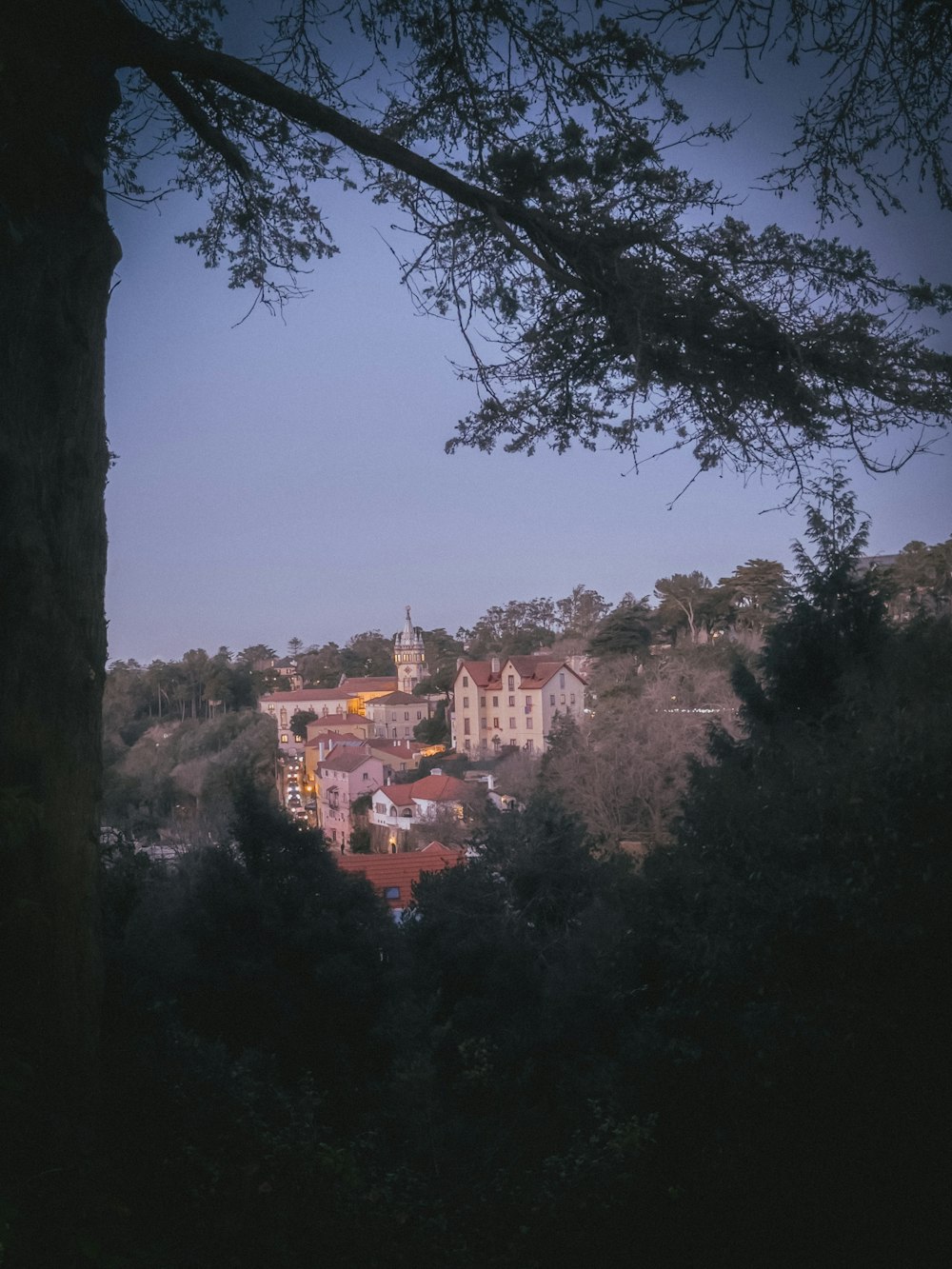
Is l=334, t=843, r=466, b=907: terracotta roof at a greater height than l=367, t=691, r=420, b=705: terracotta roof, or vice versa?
l=367, t=691, r=420, b=705: terracotta roof

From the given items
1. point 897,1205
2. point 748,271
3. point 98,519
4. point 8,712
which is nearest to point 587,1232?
point 897,1205

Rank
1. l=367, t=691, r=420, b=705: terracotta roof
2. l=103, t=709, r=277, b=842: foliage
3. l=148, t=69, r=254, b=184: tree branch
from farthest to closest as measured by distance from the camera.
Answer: l=367, t=691, r=420, b=705: terracotta roof, l=103, t=709, r=277, b=842: foliage, l=148, t=69, r=254, b=184: tree branch

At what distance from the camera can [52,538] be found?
2834mm

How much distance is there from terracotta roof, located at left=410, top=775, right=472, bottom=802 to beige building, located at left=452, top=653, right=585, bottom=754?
109 inches

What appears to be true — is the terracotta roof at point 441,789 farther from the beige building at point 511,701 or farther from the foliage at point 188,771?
the foliage at point 188,771

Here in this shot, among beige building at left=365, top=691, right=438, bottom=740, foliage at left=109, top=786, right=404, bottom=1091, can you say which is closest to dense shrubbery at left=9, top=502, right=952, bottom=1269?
foliage at left=109, top=786, right=404, bottom=1091

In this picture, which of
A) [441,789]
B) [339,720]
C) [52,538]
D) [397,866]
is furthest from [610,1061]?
[339,720]

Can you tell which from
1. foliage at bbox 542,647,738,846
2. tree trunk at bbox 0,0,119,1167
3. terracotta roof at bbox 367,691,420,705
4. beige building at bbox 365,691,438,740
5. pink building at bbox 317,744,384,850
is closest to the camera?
tree trunk at bbox 0,0,119,1167

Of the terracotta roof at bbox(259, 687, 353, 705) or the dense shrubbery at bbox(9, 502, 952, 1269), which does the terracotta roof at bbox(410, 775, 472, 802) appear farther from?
the dense shrubbery at bbox(9, 502, 952, 1269)

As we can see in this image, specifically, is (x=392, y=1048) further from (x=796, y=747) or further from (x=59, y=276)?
(x=59, y=276)

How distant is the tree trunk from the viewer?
264 cm

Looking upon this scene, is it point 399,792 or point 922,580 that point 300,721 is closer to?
point 399,792

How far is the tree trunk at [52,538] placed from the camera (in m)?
2.64

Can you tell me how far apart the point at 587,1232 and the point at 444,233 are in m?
3.73
